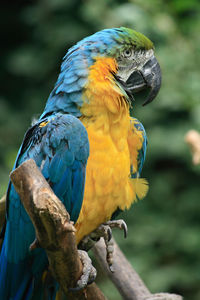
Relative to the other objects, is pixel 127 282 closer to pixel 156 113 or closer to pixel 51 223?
pixel 51 223

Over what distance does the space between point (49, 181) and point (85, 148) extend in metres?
0.15

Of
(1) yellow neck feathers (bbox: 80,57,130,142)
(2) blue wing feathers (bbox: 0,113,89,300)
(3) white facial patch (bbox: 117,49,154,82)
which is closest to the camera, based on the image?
(2) blue wing feathers (bbox: 0,113,89,300)

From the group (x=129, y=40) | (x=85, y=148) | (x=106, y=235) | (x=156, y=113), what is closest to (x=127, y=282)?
(x=106, y=235)

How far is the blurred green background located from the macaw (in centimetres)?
66

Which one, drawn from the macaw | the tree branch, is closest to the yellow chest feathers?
the macaw

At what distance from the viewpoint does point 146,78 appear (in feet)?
5.84

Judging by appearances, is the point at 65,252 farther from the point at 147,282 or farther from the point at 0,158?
the point at 0,158

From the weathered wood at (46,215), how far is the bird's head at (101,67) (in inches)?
19.6

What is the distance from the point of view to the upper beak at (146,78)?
177 cm

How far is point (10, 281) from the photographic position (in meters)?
1.53

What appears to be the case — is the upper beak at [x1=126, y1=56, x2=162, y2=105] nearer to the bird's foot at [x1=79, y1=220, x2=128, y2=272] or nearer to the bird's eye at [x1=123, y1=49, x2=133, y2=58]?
the bird's eye at [x1=123, y1=49, x2=133, y2=58]

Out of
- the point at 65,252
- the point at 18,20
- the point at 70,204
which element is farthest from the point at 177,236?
the point at 18,20

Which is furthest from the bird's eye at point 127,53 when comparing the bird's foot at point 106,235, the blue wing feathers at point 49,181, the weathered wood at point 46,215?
the weathered wood at point 46,215

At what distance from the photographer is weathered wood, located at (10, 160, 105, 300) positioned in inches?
43.5
